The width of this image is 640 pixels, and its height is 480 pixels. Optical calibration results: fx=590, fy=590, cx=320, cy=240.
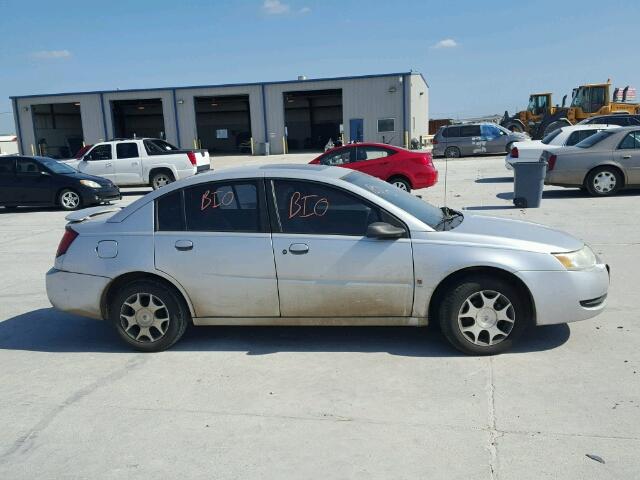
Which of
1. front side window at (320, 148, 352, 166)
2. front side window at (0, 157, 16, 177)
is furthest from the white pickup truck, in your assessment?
front side window at (320, 148, 352, 166)

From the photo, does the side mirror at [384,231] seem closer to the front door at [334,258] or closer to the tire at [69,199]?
the front door at [334,258]

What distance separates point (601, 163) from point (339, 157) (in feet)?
20.1

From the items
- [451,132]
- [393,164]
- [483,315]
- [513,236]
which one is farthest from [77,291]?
[451,132]

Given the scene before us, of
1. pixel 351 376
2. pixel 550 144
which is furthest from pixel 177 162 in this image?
pixel 351 376

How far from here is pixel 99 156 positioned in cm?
1889

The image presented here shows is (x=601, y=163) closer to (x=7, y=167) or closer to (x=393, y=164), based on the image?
(x=393, y=164)

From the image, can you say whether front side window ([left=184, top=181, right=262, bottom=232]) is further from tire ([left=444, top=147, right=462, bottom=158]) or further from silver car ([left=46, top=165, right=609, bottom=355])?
tire ([left=444, top=147, right=462, bottom=158])

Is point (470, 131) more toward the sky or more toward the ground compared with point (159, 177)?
more toward the sky

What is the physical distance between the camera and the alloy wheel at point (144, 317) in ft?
16.7

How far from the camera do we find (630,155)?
12891 millimetres

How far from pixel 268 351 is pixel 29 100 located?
43.7 meters

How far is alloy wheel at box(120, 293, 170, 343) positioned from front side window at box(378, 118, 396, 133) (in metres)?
33.4

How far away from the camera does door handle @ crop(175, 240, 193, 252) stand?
499 centimetres

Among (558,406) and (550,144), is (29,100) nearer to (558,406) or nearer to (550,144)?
(550,144)
